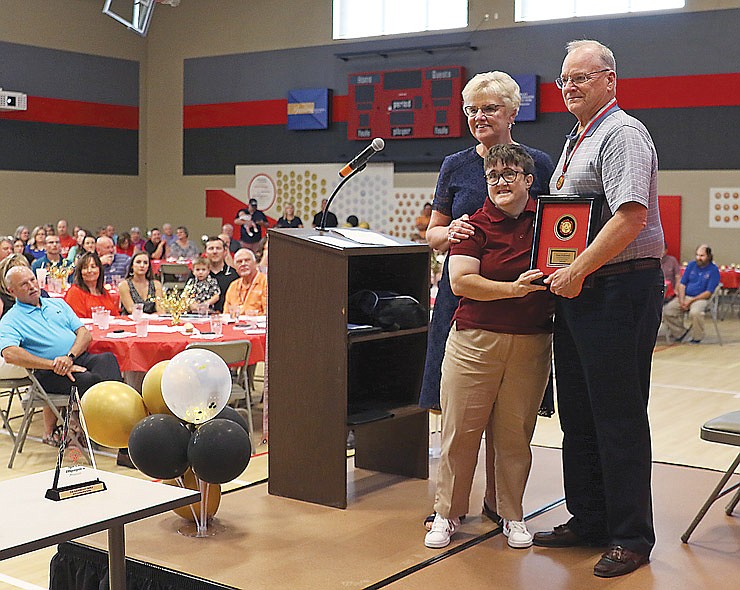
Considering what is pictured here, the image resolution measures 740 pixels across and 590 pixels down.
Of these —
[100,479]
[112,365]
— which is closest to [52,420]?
[112,365]

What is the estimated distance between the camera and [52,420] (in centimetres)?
629

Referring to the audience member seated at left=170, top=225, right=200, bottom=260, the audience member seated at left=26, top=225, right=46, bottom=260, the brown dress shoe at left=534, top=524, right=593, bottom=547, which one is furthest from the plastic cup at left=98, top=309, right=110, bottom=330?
the audience member seated at left=170, top=225, right=200, bottom=260

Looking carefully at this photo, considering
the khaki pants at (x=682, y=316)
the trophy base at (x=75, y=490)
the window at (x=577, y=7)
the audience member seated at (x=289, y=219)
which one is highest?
the window at (x=577, y=7)

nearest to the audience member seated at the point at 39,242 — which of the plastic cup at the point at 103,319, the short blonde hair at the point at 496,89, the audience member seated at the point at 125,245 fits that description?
the audience member seated at the point at 125,245

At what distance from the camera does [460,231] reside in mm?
A: 3451

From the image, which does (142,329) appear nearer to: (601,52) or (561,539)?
(561,539)

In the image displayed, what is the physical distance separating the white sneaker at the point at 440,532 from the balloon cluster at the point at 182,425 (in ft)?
2.41

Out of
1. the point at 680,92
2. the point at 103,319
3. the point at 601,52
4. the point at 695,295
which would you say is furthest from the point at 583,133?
the point at 680,92

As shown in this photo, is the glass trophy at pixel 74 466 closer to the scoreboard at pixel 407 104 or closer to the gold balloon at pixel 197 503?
the gold balloon at pixel 197 503

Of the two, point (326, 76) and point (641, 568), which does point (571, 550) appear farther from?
point (326, 76)

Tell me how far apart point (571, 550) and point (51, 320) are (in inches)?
140

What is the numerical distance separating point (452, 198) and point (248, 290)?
4.14m

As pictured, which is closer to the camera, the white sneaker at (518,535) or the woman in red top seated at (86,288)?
the white sneaker at (518,535)

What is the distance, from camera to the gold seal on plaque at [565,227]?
3258 mm
